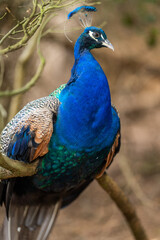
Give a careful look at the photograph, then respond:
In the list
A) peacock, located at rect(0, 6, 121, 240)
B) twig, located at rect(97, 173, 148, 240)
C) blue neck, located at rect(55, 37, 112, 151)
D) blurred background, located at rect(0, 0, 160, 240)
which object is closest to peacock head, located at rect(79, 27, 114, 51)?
peacock, located at rect(0, 6, 121, 240)

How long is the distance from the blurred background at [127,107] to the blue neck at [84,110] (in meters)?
3.04

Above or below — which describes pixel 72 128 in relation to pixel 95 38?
below

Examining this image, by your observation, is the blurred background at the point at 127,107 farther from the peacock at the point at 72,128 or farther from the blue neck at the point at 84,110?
the blue neck at the point at 84,110

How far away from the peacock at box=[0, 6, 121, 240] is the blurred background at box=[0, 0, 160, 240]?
2932 millimetres

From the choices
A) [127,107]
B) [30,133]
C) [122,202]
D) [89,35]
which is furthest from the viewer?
[127,107]

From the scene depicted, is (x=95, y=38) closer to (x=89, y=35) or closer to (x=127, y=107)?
(x=89, y=35)

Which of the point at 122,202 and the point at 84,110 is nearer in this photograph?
the point at 84,110

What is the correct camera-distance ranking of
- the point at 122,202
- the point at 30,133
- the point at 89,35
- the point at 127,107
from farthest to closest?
the point at 127,107 → the point at 122,202 → the point at 89,35 → the point at 30,133

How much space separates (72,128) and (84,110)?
0.15 meters

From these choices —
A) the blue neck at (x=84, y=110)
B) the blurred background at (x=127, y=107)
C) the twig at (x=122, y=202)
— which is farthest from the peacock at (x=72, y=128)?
the blurred background at (x=127, y=107)

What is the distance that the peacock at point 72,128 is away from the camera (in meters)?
2.77

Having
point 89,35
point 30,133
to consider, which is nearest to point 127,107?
point 89,35

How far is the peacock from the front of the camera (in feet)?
9.07

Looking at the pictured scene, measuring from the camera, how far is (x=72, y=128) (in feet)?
9.23
